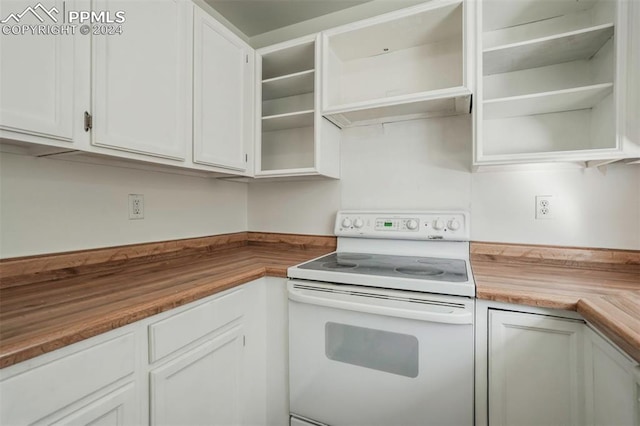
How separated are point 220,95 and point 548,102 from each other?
62.8 inches

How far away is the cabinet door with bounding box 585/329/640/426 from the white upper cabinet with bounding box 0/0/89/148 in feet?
5.86

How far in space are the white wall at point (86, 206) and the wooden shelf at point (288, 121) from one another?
559mm

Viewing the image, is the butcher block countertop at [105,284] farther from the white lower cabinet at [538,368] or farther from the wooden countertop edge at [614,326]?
the wooden countertop edge at [614,326]

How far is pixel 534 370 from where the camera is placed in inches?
40.6

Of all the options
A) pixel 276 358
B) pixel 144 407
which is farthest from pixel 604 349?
pixel 144 407

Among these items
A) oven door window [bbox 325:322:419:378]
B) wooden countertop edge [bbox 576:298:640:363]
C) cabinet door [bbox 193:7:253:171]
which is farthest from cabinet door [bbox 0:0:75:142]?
wooden countertop edge [bbox 576:298:640:363]

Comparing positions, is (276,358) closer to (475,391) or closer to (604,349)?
(475,391)

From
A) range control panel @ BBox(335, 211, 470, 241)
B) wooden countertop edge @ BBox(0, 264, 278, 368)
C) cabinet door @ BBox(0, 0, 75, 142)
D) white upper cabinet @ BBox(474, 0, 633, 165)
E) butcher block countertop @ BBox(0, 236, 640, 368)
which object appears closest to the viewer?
wooden countertop edge @ BBox(0, 264, 278, 368)

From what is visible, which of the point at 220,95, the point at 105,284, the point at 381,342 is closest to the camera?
the point at 105,284

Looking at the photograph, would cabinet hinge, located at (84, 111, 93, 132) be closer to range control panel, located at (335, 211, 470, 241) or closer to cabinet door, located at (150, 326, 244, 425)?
cabinet door, located at (150, 326, 244, 425)

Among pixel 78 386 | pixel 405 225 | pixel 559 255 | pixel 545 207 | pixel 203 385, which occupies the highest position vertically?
pixel 545 207

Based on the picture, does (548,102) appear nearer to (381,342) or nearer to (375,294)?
(375,294)

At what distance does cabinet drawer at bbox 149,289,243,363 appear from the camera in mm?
951

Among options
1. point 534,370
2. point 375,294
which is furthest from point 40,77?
point 534,370
